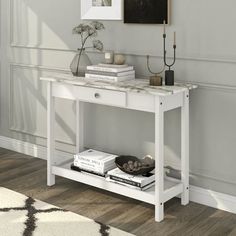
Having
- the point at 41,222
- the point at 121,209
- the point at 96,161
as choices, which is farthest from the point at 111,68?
the point at 41,222

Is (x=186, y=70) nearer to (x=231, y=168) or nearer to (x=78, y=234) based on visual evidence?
(x=231, y=168)

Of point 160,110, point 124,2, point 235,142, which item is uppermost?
point 124,2

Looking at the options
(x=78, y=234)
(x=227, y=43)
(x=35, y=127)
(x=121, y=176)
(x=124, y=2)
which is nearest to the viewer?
(x=78, y=234)

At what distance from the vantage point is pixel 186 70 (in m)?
3.03

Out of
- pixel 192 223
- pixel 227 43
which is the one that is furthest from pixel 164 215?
pixel 227 43

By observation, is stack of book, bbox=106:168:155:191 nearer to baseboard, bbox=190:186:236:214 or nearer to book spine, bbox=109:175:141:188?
book spine, bbox=109:175:141:188

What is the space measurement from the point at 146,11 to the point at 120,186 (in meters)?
1.14

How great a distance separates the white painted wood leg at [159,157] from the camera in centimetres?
273

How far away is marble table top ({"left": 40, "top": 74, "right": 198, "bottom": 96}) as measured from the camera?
107 inches

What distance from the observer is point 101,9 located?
3.35 meters

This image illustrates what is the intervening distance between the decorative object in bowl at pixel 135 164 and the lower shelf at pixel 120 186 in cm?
11

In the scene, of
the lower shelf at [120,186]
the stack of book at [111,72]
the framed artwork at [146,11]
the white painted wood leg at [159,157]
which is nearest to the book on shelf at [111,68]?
the stack of book at [111,72]

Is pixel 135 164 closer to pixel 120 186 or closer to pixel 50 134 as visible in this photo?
pixel 120 186

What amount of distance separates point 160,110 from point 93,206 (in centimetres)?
79
